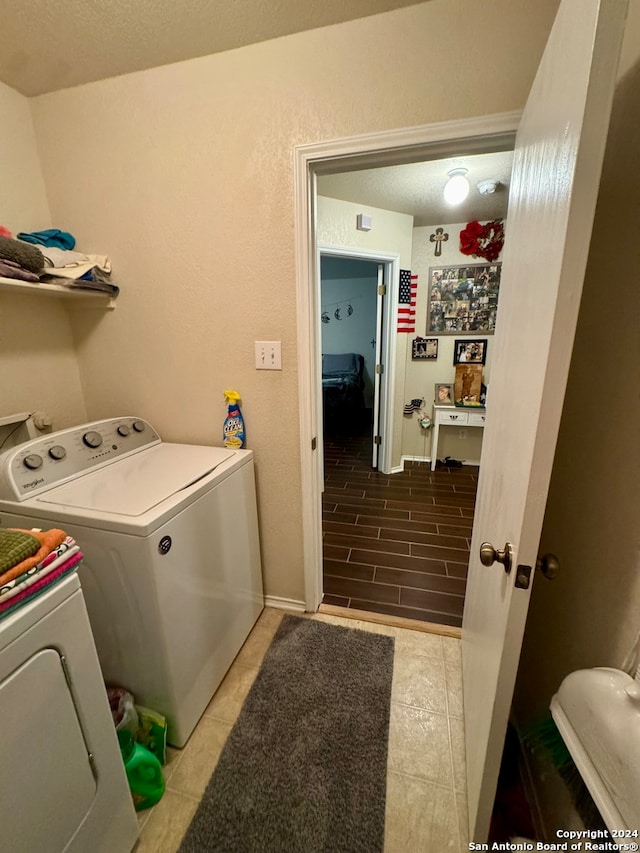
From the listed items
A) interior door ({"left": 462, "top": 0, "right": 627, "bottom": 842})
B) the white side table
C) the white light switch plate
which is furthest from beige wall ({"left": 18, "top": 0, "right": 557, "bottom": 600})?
the white side table

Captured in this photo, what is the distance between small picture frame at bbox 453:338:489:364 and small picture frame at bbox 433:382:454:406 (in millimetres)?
269

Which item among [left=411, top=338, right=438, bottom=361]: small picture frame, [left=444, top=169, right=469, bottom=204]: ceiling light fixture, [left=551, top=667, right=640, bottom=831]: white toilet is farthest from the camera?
[left=411, top=338, right=438, bottom=361]: small picture frame

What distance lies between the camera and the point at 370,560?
208 centimetres

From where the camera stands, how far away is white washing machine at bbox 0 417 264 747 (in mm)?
963

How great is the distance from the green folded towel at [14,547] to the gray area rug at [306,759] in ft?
3.15

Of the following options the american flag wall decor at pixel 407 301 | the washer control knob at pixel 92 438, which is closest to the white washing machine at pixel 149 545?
the washer control knob at pixel 92 438

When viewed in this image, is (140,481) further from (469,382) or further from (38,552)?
(469,382)

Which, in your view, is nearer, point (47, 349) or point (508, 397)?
point (508, 397)

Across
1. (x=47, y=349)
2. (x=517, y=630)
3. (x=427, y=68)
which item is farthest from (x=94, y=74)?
(x=517, y=630)

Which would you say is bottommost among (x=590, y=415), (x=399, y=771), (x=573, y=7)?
(x=399, y=771)

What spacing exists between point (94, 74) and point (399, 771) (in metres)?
2.74

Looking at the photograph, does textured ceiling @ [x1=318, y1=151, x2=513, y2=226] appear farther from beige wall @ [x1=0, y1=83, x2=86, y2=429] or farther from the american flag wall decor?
beige wall @ [x1=0, y1=83, x2=86, y2=429]

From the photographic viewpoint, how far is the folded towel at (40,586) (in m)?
0.59

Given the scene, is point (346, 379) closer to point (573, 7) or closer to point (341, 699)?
point (341, 699)
